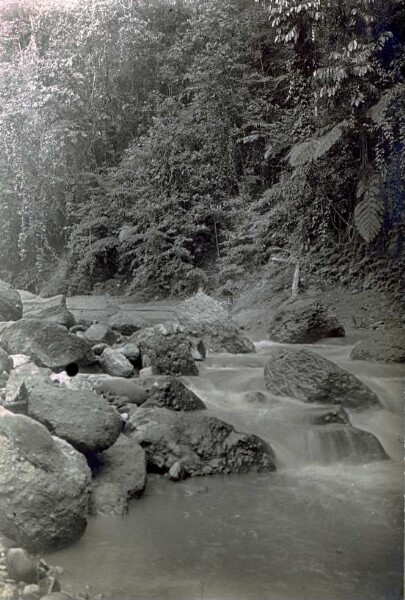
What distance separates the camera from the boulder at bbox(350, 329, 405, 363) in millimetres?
2971

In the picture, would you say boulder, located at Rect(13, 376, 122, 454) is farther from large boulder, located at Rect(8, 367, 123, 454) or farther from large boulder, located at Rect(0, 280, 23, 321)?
large boulder, located at Rect(0, 280, 23, 321)

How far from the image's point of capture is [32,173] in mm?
2904

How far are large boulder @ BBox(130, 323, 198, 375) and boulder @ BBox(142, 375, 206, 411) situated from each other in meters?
0.23

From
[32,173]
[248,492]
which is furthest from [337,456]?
[32,173]

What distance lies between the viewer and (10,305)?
3.17 m

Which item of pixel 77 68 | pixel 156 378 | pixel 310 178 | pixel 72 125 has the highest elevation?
pixel 77 68

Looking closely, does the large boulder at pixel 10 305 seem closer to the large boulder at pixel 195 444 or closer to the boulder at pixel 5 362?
the boulder at pixel 5 362

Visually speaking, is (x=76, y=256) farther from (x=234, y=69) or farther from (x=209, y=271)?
(x=234, y=69)

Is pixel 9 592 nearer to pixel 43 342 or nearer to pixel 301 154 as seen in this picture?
pixel 43 342

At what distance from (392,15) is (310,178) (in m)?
0.93

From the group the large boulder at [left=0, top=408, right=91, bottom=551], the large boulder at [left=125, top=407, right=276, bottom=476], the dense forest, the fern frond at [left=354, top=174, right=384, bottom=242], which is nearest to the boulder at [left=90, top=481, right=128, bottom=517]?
the large boulder at [left=0, top=408, right=91, bottom=551]

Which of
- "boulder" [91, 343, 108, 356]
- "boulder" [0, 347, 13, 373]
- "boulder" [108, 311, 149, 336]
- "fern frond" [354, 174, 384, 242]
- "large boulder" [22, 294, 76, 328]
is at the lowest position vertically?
"boulder" [91, 343, 108, 356]

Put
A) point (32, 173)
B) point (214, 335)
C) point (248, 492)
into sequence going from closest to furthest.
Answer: point (248, 492) → point (32, 173) → point (214, 335)

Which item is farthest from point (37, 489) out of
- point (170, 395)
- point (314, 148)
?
point (314, 148)
